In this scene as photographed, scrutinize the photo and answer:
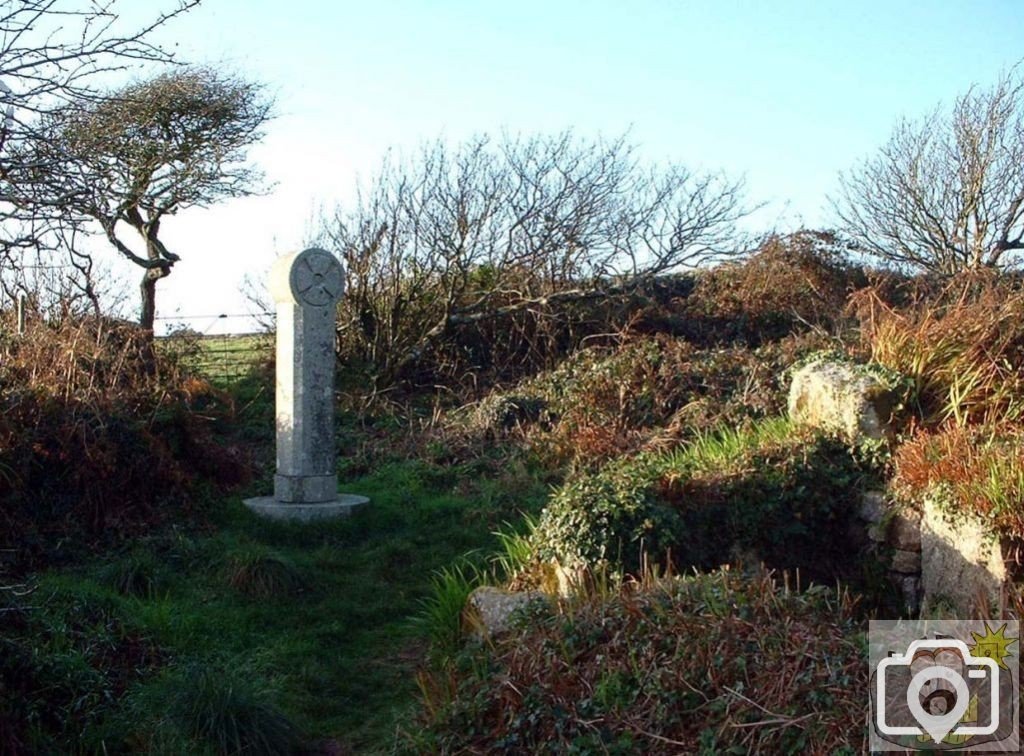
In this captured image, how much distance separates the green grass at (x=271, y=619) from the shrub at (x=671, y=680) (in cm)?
57

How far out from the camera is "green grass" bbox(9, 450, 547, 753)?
4719 mm

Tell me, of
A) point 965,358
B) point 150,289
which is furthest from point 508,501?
point 150,289

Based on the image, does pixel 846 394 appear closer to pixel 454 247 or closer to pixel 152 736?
pixel 152 736

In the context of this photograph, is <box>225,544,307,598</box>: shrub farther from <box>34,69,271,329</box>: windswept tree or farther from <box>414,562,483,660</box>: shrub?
<box>34,69,271,329</box>: windswept tree

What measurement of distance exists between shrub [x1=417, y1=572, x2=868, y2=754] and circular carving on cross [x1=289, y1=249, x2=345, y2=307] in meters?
5.15

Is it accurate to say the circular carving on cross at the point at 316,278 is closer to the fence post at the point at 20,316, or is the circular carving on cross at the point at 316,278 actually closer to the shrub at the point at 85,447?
the shrub at the point at 85,447

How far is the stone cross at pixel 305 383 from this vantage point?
371 inches

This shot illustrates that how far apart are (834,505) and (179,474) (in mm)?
5261

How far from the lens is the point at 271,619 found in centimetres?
675

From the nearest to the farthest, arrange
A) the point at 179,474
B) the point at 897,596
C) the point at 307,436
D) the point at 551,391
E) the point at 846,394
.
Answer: the point at 897,596, the point at 846,394, the point at 179,474, the point at 307,436, the point at 551,391

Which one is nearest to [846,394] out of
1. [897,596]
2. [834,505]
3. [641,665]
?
[834,505]

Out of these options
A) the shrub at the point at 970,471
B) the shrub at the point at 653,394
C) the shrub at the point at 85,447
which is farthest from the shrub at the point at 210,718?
the shrub at the point at 653,394

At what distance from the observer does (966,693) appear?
3820mm

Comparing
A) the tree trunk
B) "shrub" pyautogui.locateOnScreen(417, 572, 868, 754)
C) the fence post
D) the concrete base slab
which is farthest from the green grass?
the tree trunk
